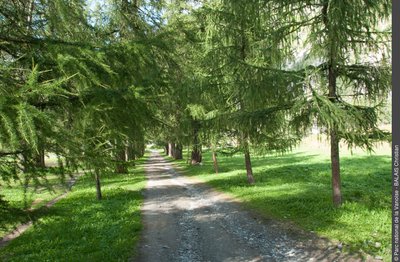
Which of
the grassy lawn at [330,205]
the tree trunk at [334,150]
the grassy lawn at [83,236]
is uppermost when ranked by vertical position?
the tree trunk at [334,150]

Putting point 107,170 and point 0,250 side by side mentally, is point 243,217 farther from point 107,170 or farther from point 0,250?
point 107,170

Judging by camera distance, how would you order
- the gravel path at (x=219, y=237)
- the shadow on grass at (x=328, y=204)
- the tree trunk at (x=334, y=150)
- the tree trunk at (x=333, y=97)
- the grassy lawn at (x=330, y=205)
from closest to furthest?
the gravel path at (x=219, y=237) < the grassy lawn at (x=330, y=205) < the shadow on grass at (x=328, y=204) < the tree trunk at (x=333, y=97) < the tree trunk at (x=334, y=150)

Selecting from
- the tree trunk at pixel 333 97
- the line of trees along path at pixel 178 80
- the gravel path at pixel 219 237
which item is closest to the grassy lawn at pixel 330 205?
the tree trunk at pixel 333 97

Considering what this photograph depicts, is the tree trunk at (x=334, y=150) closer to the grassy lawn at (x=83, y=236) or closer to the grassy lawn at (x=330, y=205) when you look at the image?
the grassy lawn at (x=330, y=205)

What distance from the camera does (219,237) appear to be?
366 inches

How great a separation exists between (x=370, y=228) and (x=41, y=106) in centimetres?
829

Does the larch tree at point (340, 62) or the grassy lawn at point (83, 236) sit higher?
the larch tree at point (340, 62)

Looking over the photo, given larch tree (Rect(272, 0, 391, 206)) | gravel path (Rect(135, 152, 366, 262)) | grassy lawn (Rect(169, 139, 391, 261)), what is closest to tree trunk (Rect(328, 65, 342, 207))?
larch tree (Rect(272, 0, 391, 206))

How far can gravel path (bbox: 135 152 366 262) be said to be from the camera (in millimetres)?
7840

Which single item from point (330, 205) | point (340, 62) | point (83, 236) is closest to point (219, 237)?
point (83, 236)

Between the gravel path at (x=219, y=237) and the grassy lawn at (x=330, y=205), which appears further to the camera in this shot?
the grassy lawn at (x=330, y=205)

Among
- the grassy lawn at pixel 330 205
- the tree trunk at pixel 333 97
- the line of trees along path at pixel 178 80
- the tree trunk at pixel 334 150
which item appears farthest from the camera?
the tree trunk at pixel 334 150

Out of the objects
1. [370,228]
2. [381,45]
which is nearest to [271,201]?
[370,228]

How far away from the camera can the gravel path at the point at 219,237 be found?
7.84m
